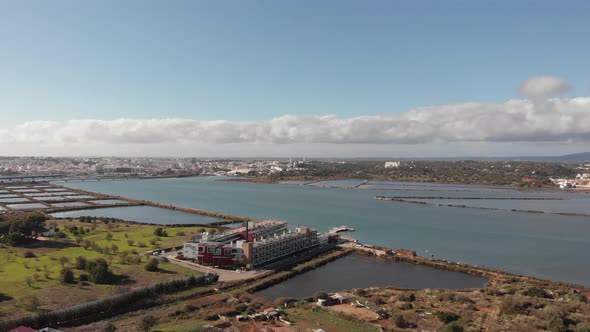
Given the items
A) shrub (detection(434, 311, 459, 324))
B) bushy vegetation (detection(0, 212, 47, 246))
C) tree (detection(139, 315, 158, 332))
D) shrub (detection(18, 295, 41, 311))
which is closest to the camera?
tree (detection(139, 315, 158, 332))

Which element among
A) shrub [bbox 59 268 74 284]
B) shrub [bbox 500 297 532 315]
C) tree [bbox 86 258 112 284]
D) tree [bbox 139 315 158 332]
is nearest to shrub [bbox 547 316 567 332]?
shrub [bbox 500 297 532 315]

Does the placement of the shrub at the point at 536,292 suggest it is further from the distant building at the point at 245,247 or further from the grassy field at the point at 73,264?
the grassy field at the point at 73,264

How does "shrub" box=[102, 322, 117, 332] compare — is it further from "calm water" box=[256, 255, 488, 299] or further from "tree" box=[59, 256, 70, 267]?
"tree" box=[59, 256, 70, 267]

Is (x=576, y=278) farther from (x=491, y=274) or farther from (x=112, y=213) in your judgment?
(x=112, y=213)

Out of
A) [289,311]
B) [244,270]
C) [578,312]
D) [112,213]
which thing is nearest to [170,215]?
[112,213]

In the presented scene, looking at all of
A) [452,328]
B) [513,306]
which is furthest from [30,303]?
[513,306]

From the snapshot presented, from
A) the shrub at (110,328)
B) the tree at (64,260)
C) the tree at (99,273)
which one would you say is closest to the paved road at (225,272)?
the tree at (99,273)
